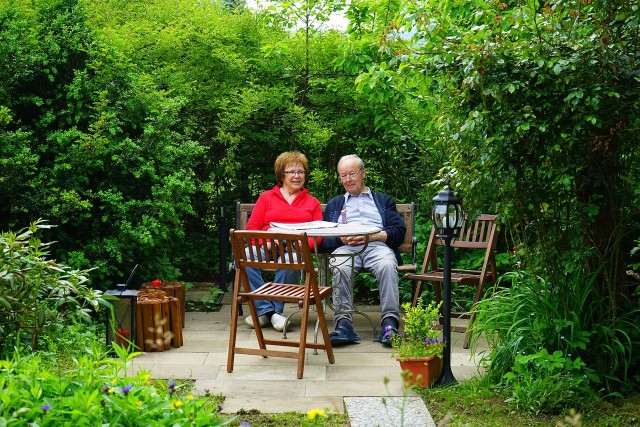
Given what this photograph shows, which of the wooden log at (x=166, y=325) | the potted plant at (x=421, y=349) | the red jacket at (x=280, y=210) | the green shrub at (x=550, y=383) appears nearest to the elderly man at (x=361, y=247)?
the red jacket at (x=280, y=210)

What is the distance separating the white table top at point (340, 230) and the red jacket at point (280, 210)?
404mm

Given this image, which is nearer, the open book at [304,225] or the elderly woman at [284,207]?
the open book at [304,225]

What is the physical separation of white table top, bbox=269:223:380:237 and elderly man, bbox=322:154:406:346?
0.16 metres

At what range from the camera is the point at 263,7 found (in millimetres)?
8336

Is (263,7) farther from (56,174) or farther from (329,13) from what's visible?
(56,174)

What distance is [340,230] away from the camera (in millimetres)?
6195

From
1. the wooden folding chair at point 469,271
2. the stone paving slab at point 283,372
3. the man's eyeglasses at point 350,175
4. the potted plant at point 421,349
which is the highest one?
the man's eyeglasses at point 350,175

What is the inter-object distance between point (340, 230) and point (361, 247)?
61cm

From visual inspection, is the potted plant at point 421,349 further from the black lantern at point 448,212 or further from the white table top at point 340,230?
the white table top at point 340,230

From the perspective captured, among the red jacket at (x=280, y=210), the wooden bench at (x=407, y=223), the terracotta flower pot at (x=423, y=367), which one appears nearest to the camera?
the terracotta flower pot at (x=423, y=367)

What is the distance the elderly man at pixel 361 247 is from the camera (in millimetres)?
6375

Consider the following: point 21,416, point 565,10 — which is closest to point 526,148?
point 565,10

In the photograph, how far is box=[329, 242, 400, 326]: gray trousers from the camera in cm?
640

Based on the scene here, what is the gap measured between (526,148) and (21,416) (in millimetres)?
2898
